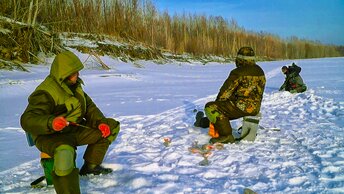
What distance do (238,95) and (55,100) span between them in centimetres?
253

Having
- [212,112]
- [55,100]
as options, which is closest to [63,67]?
[55,100]

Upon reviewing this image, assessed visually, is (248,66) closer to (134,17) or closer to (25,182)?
(25,182)

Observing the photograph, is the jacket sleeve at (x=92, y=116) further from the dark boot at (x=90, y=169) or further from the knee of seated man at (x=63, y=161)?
the knee of seated man at (x=63, y=161)

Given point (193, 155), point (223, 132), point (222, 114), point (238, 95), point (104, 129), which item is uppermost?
point (238, 95)

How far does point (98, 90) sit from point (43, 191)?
6.69 metres

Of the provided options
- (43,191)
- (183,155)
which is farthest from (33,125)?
(183,155)

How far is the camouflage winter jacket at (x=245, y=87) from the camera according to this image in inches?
173

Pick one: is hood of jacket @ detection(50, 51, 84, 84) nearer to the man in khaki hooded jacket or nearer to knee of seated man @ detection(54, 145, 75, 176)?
the man in khaki hooded jacket

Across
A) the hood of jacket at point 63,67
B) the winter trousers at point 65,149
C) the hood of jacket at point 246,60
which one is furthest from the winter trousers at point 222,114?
the hood of jacket at point 63,67

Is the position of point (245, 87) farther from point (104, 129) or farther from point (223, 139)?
point (104, 129)

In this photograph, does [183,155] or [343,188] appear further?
[183,155]

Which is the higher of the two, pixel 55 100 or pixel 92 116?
pixel 55 100

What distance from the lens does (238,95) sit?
4.47 meters

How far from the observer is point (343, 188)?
2.84m
